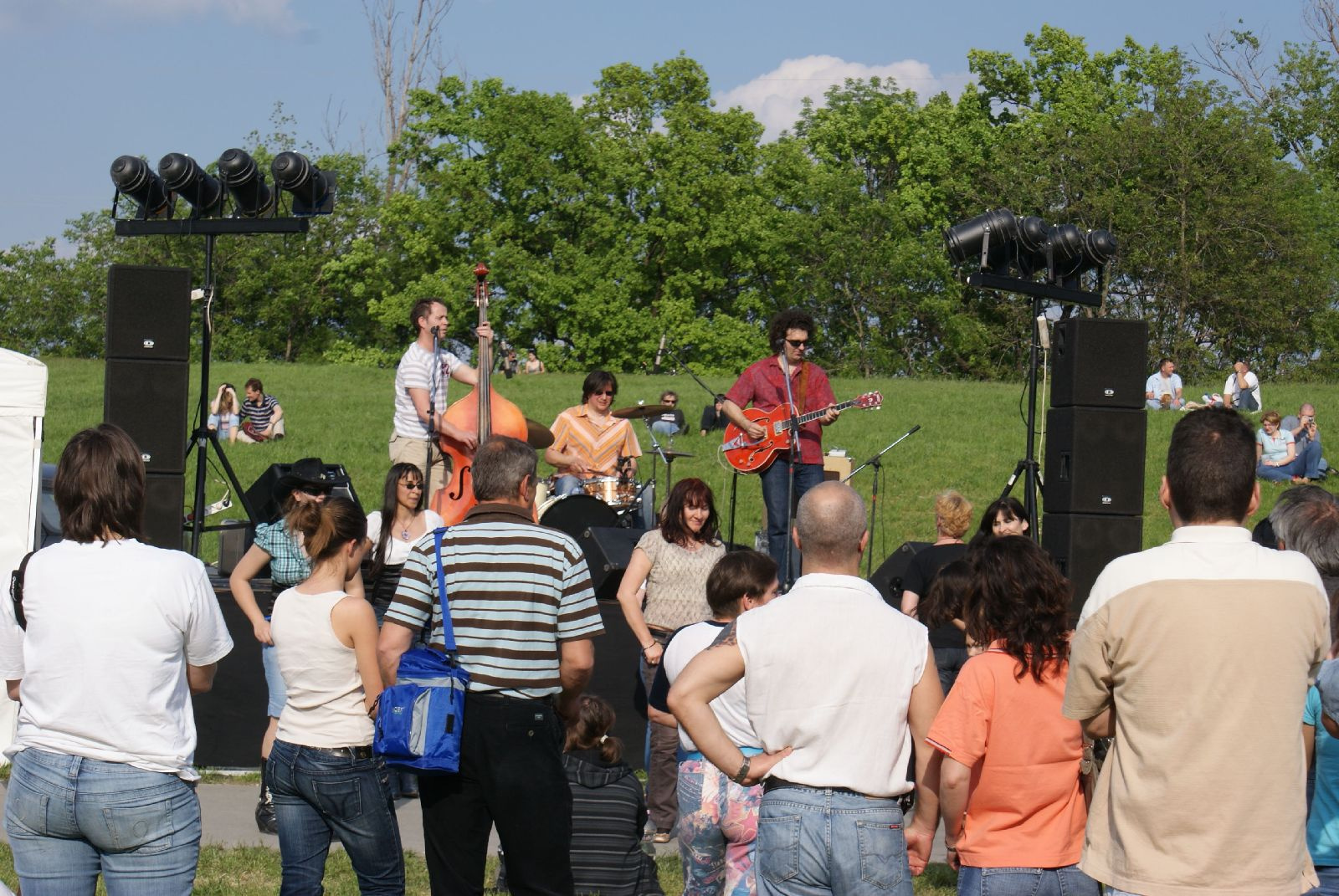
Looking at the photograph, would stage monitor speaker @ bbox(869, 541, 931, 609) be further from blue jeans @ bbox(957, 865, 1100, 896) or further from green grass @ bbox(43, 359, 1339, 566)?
green grass @ bbox(43, 359, 1339, 566)

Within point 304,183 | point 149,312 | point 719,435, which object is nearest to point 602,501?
point 304,183

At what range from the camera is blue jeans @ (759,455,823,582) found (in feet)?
30.9

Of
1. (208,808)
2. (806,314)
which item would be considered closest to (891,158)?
(806,314)

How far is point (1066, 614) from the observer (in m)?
3.70

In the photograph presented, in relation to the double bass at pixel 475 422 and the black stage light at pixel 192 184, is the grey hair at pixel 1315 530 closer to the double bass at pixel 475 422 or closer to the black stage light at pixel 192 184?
the double bass at pixel 475 422

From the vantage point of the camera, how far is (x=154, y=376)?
26.6 feet

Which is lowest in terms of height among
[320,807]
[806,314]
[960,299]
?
[320,807]

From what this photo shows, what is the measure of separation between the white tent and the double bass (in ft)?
7.35

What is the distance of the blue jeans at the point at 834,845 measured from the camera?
10.8 feet

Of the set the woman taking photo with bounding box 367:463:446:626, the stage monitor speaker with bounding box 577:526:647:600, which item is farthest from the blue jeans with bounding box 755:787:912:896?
the stage monitor speaker with bounding box 577:526:647:600

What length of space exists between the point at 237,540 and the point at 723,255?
36518 millimetres

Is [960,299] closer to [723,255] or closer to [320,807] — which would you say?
[723,255]

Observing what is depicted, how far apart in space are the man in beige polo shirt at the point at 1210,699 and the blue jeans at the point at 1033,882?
472 mm

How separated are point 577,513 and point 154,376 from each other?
2.83 metres
